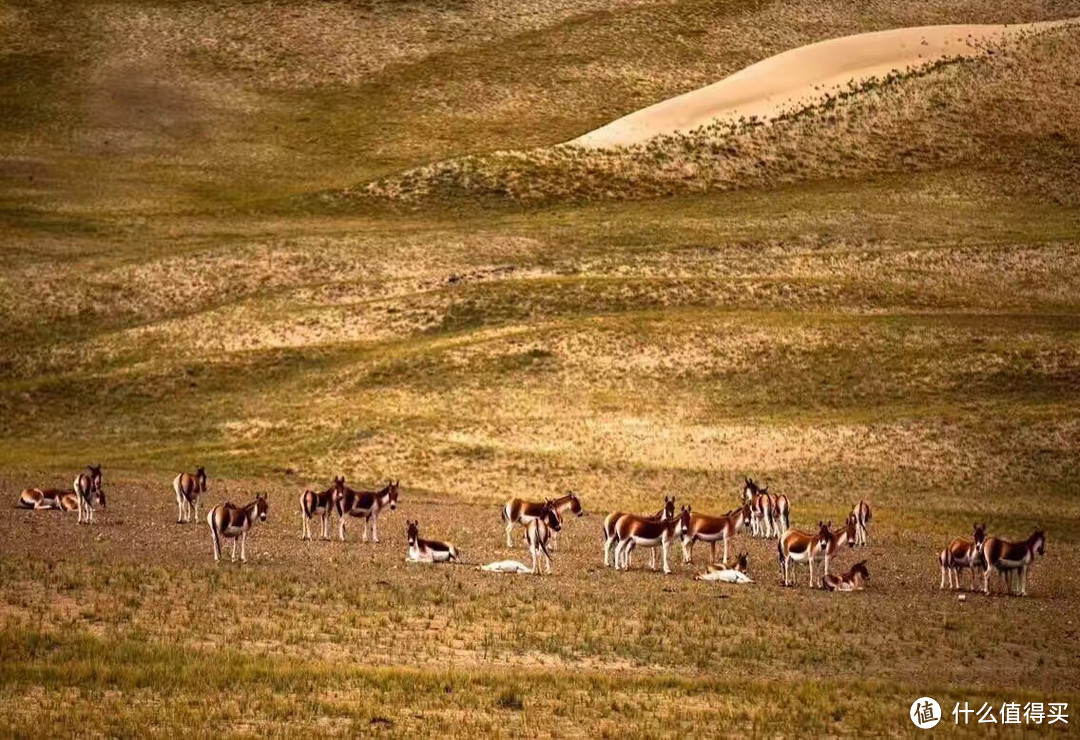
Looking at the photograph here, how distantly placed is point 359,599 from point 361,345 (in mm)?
38035

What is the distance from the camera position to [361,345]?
228ft

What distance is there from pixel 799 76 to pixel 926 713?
9584 centimetres

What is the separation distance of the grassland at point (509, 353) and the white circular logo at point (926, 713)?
626mm

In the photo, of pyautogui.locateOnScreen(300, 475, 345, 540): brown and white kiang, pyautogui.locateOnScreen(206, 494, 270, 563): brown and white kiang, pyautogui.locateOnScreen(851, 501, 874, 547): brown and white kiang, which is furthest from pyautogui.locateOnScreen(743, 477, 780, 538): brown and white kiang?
pyautogui.locateOnScreen(206, 494, 270, 563): brown and white kiang

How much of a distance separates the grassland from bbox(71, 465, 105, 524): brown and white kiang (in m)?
0.64

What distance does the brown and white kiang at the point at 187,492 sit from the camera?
1665 inches

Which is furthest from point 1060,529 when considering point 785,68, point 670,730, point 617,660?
point 785,68

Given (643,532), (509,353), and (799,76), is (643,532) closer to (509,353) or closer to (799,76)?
(509,353)

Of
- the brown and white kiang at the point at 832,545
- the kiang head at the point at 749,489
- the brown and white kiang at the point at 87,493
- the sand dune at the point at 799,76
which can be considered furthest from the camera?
the sand dune at the point at 799,76

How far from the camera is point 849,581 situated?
120 feet

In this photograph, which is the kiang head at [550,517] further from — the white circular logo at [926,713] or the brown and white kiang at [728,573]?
the white circular logo at [926,713]

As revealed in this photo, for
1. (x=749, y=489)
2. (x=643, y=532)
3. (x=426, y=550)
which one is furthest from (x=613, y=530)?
(x=749, y=489)

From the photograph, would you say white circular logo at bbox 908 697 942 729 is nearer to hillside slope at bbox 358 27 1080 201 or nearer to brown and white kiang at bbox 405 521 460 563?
brown and white kiang at bbox 405 521 460 563

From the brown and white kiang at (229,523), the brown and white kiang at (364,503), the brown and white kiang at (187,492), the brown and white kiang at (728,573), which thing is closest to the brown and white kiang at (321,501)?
the brown and white kiang at (364,503)
